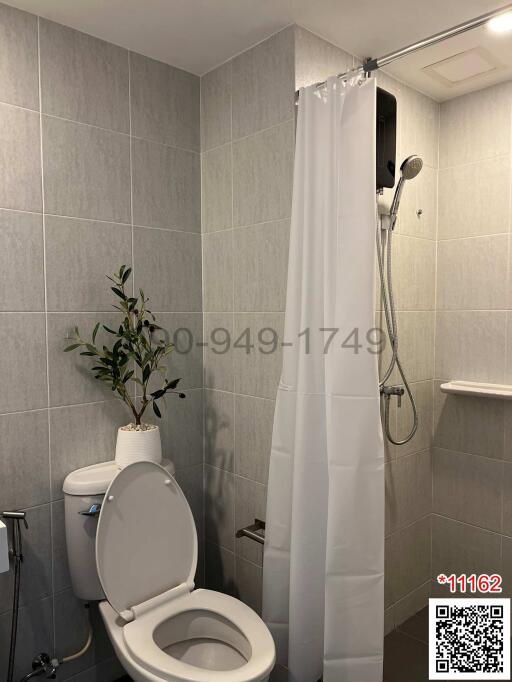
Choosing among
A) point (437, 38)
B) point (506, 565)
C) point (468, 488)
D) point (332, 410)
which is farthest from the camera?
point (468, 488)

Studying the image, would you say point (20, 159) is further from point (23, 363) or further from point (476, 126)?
point (476, 126)

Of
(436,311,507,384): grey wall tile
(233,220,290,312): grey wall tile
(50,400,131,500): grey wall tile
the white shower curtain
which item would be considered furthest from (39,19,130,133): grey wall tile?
(436,311,507,384): grey wall tile

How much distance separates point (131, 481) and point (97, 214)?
94 cm

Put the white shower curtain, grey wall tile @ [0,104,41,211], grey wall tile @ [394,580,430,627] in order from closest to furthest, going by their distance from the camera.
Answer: the white shower curtain
grey wall tile @ [0,104,41,211]
grey wall tile @ [394,580,430,627]

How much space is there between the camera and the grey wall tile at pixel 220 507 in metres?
2.18

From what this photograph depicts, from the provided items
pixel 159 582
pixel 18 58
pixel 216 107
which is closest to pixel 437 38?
pixel 216 107

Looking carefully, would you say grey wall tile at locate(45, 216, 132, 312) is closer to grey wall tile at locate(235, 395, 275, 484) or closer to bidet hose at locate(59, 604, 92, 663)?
grey wall tile at locate(235, 395, 275, 484)

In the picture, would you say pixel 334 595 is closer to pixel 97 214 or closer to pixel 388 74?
pixel 97 214

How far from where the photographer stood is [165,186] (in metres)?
2.10

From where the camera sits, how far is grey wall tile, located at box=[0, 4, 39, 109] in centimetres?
168

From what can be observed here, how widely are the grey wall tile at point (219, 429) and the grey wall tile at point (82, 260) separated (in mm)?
586

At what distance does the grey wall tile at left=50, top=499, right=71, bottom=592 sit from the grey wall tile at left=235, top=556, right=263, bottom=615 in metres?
0.66

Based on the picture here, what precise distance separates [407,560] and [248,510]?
865 mm

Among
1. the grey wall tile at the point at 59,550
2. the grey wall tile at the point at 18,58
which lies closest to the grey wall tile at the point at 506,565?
the grey wall tile at the point at 59,550
